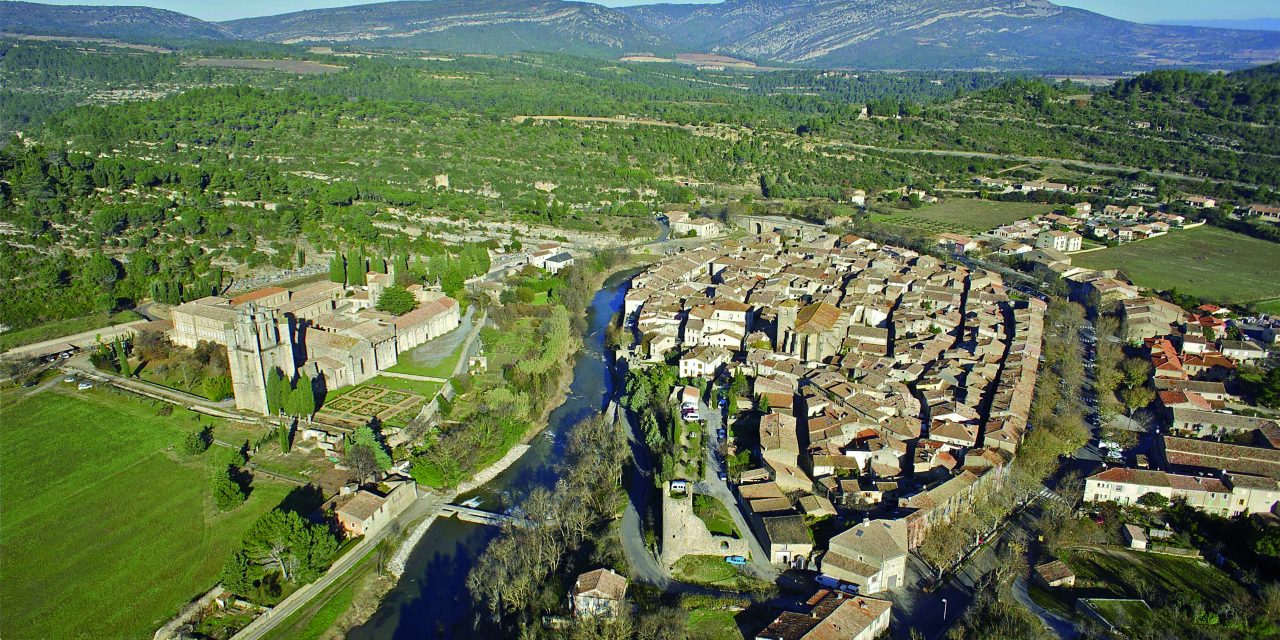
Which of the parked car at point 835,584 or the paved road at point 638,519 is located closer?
the parked car at point 835,584

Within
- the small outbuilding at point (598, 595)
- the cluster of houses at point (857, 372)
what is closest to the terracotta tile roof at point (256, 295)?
the cluster of houses at point (857, 372)

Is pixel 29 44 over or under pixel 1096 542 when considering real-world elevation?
over

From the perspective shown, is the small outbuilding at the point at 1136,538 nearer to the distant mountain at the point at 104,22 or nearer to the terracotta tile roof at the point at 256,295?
the terracotta tile roof at the point at 256,295

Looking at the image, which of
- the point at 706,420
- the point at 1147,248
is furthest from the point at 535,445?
the point at 1147,248

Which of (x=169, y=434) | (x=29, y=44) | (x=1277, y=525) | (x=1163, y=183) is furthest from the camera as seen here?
(x=29, y=44)

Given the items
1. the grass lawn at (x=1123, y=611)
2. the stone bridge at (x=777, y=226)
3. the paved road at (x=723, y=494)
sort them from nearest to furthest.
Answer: the grass lawn at (x=1123, y=611), the paved road at (x=723, y=494), the stone bridge at (x=777, y=226)

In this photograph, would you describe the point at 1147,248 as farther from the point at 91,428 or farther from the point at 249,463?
the point at 91,428
